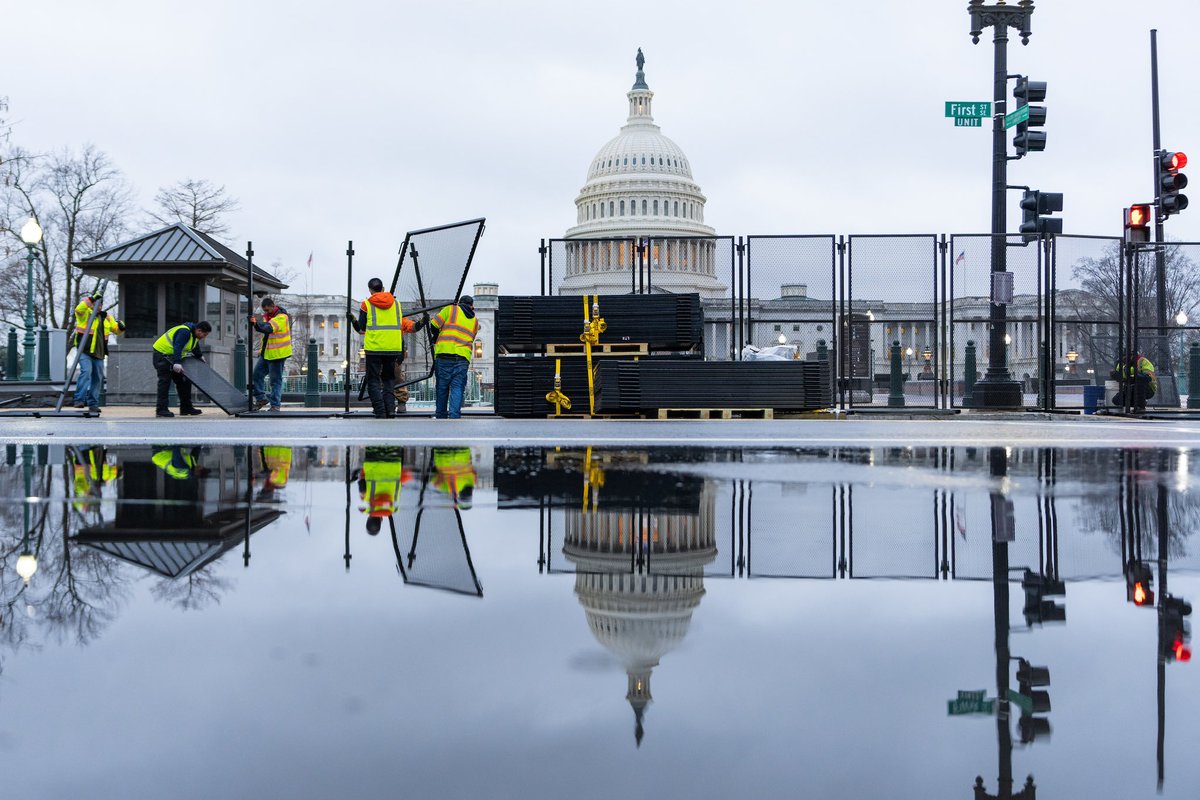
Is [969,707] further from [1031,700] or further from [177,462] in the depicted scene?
[177,462]

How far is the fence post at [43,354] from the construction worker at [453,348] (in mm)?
15060

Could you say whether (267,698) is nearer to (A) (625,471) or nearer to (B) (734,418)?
(A) (625,471)

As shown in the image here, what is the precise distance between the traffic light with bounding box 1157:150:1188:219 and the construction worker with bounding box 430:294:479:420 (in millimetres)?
11022

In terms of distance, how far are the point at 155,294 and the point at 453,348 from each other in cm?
1070

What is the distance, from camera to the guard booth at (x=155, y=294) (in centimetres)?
2219

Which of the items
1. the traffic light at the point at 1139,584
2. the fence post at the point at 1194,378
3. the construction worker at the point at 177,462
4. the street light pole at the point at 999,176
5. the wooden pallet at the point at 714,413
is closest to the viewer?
the traffic light at the point at 1139,584

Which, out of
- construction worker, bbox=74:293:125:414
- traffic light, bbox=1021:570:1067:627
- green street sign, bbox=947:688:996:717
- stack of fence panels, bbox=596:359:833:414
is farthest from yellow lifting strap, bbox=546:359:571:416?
green street sign, bbox=947:688:996:717

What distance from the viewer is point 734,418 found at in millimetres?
16047

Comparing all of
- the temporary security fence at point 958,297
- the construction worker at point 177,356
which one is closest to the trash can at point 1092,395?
the temporary security fence at point 958,297

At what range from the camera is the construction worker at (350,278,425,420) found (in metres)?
14.7

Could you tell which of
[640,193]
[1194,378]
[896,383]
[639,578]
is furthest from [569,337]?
[640,193]

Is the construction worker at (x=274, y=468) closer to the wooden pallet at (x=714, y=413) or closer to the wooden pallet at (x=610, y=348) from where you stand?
the wooden pallet at (x=714, y=413)

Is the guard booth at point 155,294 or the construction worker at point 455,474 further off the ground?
the guard booth at point 155,294

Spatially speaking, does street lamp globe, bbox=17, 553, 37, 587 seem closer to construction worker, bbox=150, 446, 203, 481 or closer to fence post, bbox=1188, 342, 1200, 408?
construction worker, bbox=150, 446, 203, 481
